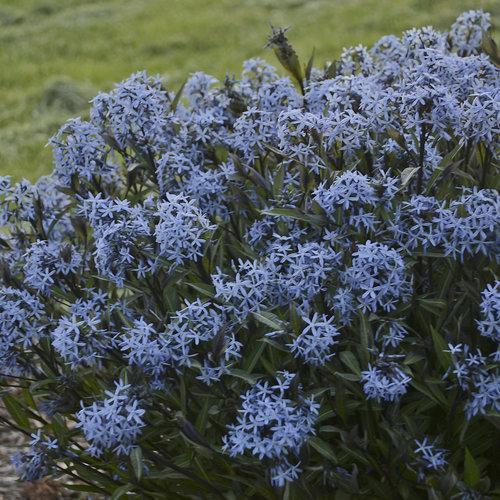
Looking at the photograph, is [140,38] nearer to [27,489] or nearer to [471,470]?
[27,489]

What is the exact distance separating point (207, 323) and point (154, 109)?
105 cm

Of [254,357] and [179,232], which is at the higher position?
[179,232]

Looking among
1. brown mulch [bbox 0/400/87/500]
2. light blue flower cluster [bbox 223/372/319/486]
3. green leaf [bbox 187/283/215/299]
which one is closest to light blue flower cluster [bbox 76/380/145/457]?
light blue flower cluster [bbox 223/372/319/486]

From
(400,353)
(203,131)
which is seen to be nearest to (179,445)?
(400,353)

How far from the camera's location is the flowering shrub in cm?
271

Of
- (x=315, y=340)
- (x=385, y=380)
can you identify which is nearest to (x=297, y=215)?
(x=315, y=340)

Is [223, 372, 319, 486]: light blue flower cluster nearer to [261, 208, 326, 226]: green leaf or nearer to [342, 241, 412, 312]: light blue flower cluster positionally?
[342, 241, 412, 312]: light blue flower cluster

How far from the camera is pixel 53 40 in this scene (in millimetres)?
11555

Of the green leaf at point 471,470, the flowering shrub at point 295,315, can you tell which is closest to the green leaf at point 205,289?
the flowering shrub at point 295,315

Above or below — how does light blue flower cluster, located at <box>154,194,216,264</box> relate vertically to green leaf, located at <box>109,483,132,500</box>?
above

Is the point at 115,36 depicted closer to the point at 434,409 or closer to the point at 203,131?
the point at 203,131

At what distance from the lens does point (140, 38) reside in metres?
11.4

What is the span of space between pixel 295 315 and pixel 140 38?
9.16 meters

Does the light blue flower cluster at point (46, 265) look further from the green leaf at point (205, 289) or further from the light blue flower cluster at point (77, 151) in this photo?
the green leaf at point (205, 289)
